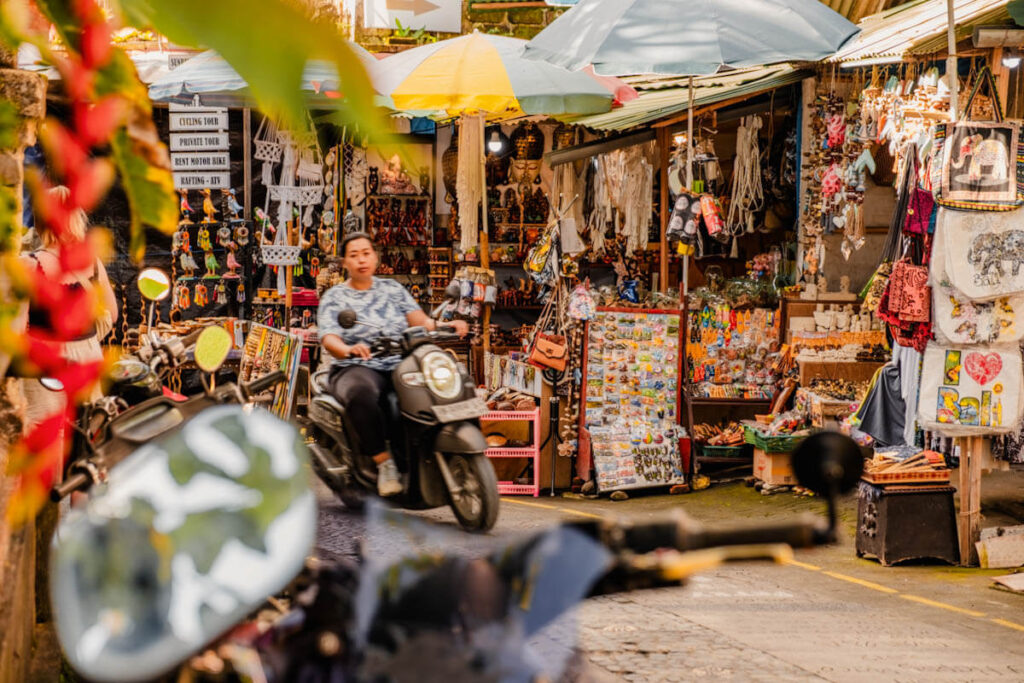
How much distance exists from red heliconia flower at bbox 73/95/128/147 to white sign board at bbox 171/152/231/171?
11.1m

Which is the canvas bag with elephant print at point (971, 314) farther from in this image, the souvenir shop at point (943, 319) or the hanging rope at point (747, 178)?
the hanging rope at point (747, 178)

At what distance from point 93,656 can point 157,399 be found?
2519mm

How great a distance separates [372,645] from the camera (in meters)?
1.61

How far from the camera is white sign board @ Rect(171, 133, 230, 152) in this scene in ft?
39.6

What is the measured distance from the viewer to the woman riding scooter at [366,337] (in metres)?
6.42

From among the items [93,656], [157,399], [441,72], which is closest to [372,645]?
[93,656]

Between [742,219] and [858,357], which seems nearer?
[858,357]

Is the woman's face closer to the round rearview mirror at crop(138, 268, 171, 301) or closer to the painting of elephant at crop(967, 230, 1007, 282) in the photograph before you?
the round rearview mirror at crop(138, 268, 171, 301)

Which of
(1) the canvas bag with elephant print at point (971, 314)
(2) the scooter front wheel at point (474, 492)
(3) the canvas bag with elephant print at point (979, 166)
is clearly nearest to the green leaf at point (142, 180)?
(2) the scooter front wheel at point (474, 492)

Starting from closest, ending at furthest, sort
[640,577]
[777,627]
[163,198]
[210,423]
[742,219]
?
[163,198] < [640,577] < [210,423] < [777,627] < [742,219]

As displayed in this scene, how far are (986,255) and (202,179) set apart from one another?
306 inches

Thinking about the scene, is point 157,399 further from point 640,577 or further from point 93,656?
point 640,577

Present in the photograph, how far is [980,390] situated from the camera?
6.93 m

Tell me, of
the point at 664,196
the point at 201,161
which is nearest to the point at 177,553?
the point at 664,196
